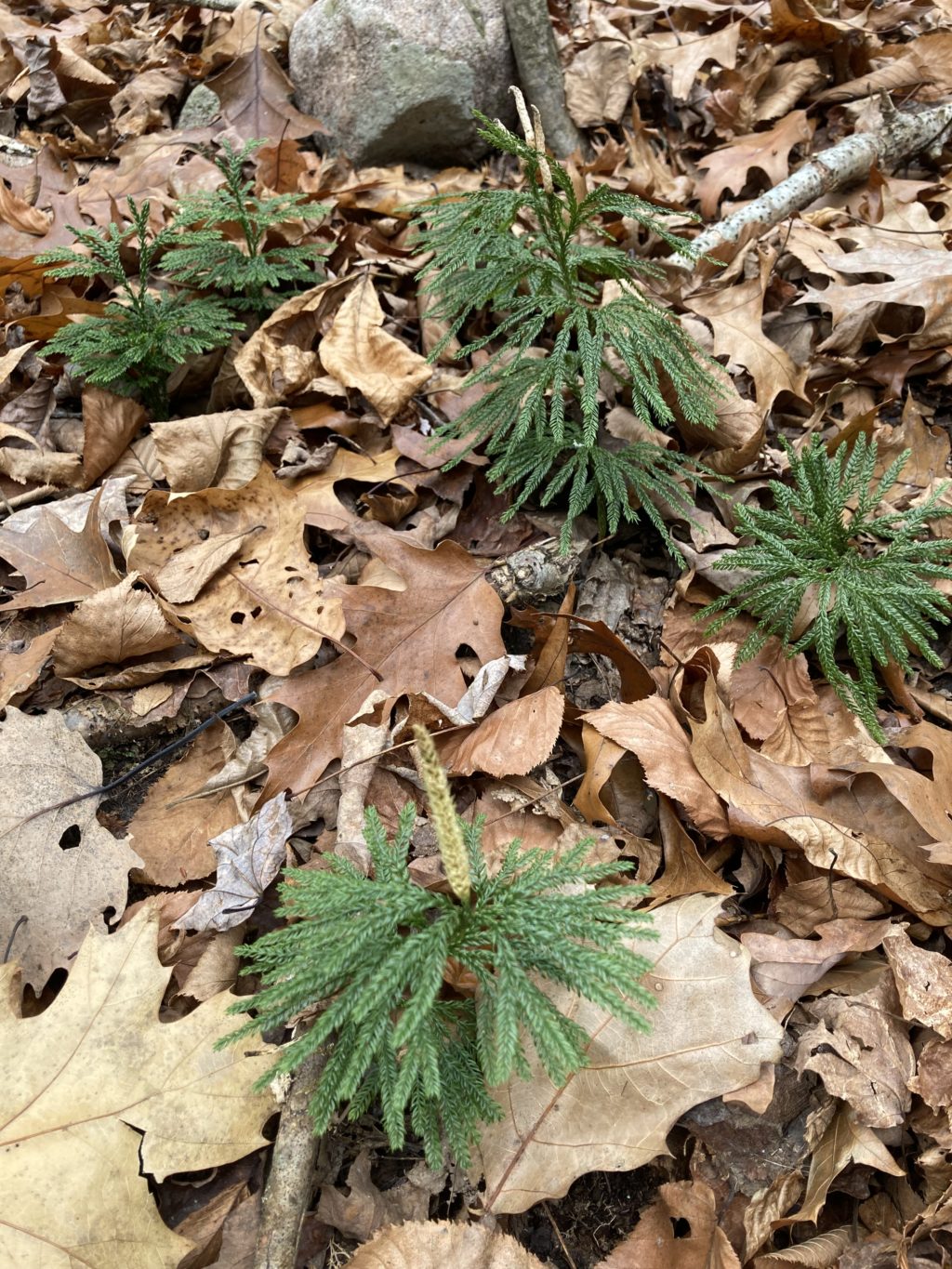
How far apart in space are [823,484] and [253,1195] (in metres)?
2.18

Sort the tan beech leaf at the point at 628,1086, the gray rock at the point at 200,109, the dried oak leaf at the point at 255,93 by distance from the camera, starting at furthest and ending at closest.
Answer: the gray rock at the point at 200,109 < the dried oak leaf at the point at 255,93 < the tan beech leaf at the point at 628,1086

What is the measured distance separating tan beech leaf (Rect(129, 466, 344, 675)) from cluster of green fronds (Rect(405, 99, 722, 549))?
62cm

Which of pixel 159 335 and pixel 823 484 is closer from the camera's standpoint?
pixel 823 484

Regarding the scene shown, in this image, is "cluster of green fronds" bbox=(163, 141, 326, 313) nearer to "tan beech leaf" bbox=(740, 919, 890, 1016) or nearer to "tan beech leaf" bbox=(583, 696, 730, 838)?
"tan beech leaf" bbox=(583, 696, 730, 838)

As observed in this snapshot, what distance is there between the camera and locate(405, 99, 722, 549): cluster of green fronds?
226cm

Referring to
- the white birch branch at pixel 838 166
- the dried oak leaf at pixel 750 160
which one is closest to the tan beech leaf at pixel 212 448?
the white birch branch at pixel 838 166

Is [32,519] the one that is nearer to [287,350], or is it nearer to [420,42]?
[287,350]

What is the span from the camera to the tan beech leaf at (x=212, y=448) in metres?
2.78

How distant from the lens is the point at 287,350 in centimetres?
306

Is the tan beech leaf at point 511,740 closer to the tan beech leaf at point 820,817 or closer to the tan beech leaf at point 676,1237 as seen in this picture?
the tan beech leaf at point 820,817

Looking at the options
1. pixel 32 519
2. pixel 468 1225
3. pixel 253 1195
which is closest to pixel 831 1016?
pixel 468 1225

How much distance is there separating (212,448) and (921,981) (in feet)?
8.29

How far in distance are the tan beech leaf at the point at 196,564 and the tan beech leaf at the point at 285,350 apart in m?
0.63

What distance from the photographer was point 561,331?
2371 millimetres
